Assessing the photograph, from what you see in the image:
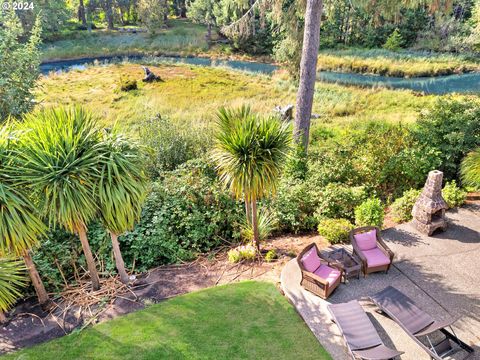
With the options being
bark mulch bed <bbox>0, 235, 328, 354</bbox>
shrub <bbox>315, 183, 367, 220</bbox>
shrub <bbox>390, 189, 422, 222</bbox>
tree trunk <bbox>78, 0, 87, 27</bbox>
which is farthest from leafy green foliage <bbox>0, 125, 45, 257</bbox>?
tree trunk <bbox>78, 0, 87, 27</bbox>

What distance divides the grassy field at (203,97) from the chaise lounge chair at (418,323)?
1165cm

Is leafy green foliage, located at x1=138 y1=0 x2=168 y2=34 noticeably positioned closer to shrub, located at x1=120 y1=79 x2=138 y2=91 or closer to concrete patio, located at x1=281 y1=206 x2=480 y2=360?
shrub, located at x1=120 y1=79 x2=138 y2=91

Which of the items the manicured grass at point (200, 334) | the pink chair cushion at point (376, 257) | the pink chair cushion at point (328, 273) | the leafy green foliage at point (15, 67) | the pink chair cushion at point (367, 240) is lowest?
the manicured grass at point (200, 334)

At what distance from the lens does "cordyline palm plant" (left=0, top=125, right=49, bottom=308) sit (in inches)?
226

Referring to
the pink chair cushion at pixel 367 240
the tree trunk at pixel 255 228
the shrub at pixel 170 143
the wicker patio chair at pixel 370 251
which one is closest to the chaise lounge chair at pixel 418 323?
the wicker patio chair at pixel 370 251

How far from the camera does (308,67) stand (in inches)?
452

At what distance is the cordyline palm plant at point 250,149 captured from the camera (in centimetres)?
754

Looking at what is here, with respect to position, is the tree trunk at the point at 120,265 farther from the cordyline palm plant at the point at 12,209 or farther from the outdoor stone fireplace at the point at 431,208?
the outdoor stone fireplace at the point at 431,208

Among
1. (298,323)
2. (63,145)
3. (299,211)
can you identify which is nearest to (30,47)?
(63,145)

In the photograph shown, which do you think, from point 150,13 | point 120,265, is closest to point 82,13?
point 150,13

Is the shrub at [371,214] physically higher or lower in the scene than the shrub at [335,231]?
higher

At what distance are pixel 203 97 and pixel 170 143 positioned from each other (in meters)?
11.9

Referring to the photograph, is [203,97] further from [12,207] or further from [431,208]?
[12,207]

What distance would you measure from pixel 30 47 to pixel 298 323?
1101cm
